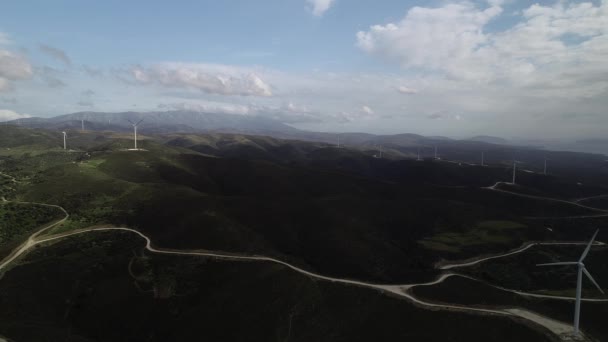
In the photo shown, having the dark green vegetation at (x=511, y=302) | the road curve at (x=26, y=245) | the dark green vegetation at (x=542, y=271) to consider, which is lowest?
the dark green vegetation at (x=542, y=271)

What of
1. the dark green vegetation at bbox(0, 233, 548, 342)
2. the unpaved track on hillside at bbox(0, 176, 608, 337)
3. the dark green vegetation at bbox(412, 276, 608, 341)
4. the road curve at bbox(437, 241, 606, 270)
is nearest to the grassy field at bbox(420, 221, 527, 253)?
the road curve at bbox(437, 241, 606, 270)

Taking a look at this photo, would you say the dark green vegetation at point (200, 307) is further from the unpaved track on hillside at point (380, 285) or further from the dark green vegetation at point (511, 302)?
the dark green vegetation at point (511, 302)

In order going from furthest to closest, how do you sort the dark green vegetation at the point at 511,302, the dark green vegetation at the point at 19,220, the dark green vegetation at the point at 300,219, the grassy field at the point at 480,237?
the grassy field at the point at 480,237 → the dark green vegetation at the point at 300,219 → the dark green vegetation at the point at 19,220 → the dark green vegetation at the point at 511,302

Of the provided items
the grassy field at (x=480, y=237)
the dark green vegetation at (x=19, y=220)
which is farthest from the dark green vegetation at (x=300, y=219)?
the dark green vegetation at (x=19, y=220)

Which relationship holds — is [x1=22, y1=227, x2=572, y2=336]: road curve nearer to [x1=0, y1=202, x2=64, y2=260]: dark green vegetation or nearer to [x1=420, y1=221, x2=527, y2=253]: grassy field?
[x1=0, y1=202, x2=64, y2=260]: dark green vegetation

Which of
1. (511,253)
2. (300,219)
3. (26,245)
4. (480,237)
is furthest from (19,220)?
(511,253)

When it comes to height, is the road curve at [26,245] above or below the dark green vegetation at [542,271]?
above
